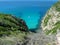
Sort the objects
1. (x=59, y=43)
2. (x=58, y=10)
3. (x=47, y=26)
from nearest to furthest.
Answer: (x=59, y=43) → (x=47, y=26) → (x=58, y=10)

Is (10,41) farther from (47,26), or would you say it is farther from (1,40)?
(47,26)

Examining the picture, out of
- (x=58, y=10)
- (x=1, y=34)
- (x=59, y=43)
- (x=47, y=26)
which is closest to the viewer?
(x=59, y=43)

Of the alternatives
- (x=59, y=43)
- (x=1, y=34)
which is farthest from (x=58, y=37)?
(x=1, y=34)

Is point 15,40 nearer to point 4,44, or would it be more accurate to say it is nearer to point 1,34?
point 4,44

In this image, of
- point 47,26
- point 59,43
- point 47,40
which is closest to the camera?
point 59,43

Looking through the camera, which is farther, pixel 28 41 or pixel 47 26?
pixel 47 26

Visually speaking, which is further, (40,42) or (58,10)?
(58,10)

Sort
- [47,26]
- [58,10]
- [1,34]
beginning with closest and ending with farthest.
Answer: [1,34], [47,26], [58,10]

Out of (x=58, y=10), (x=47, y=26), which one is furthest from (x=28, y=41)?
(x=58, y=10)
